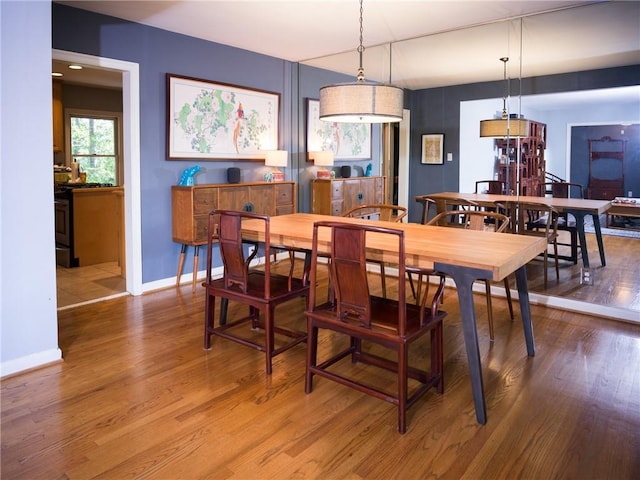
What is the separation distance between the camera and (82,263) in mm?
5234

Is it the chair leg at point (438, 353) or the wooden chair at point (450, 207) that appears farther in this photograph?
the wooden chair at point (450, 207)

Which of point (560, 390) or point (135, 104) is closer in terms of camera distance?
point (560, 390)

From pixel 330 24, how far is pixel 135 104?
1.71 metres

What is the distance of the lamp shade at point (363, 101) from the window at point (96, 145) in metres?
6.44

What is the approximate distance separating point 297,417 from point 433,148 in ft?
10.0

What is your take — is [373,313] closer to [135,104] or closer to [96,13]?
[135,104]

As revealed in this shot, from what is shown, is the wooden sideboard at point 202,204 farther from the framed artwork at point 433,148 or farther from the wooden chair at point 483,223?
the wooden chair at point 483,223

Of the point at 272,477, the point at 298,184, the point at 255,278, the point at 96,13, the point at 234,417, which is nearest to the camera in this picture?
the point at 272,477

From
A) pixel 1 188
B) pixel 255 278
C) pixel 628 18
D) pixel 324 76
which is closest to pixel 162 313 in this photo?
pixel 255 278

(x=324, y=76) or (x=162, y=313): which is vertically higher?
(x=324, y=76)

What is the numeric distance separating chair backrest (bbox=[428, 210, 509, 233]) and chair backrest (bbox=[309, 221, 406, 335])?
4.31ft

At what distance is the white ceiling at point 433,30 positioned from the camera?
3549mm

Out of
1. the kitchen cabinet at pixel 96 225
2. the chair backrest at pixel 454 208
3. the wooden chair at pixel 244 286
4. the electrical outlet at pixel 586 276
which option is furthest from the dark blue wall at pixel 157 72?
the electrical outlet at pixel 586 276

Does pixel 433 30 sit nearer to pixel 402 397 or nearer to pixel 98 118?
pixel 402 397
